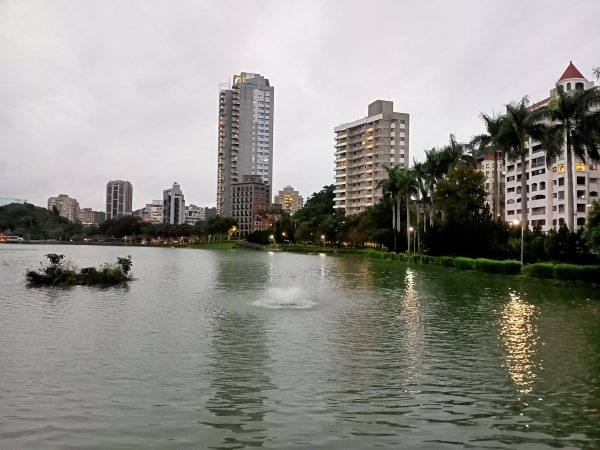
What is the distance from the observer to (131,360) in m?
14.3

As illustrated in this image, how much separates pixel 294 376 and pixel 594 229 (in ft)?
104

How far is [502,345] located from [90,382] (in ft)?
40.5

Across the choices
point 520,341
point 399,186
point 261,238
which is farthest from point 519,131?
point 261,238

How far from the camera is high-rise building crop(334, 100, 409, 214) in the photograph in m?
170

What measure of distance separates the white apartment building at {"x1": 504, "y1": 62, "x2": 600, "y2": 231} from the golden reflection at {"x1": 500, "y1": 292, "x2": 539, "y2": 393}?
73.5 meters

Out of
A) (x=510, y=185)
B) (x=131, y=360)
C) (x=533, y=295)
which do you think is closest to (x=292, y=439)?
(x=131, y=360)

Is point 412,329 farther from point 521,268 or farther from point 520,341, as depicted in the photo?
point 521,268

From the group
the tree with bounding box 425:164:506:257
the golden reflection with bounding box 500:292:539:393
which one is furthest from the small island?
the tree with bounding box 425:164:506:257

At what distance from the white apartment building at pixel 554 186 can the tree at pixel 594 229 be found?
184 feet

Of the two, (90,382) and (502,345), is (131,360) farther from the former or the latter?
(502,345)

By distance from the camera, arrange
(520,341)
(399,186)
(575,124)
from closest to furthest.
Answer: (520,341) → (575,124) → (399,186)

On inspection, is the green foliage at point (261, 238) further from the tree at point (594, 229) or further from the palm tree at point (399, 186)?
the tree at point (594, 229)

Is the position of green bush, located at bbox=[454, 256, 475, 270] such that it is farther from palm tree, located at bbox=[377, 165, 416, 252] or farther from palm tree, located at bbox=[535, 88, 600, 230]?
palm tree, located at bbox=[377, 165, 416, 252]

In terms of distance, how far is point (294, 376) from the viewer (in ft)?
42.7
